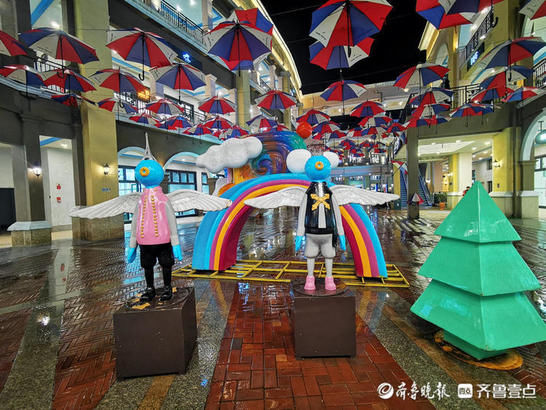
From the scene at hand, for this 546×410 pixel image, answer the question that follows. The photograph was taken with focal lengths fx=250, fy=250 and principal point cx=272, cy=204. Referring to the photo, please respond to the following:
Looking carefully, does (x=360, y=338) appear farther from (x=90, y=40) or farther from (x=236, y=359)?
(x=90, y=40)

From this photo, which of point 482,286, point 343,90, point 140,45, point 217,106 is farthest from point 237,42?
point 482,286

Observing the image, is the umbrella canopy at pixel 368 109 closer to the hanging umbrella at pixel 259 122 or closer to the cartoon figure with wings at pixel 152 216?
the hanging umbrella at pixel 259 122

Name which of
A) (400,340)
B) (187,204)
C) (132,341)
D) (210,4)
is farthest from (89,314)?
(210,4)

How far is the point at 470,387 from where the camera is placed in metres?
1.98

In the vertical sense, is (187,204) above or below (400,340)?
above

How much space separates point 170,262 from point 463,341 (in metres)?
2.99

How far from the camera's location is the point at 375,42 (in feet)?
62.6


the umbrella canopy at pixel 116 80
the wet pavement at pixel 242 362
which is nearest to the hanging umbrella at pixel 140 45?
the umbrella canopy at pixel 116 80

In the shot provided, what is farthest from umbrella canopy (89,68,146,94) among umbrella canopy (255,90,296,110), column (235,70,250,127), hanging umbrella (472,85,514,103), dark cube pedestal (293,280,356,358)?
hanging umbrella (472,85,514,103)

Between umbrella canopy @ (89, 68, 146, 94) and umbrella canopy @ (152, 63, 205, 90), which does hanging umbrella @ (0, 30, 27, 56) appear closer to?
umbrella canopy @ (89, 68, 146, 94)

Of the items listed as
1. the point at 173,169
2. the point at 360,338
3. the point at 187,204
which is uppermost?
the point at 173,169

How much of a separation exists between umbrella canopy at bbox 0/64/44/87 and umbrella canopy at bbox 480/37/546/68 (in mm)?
12757

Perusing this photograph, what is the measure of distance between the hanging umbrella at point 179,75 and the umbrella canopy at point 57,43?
1.80m

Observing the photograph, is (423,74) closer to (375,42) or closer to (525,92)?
(525,92)
